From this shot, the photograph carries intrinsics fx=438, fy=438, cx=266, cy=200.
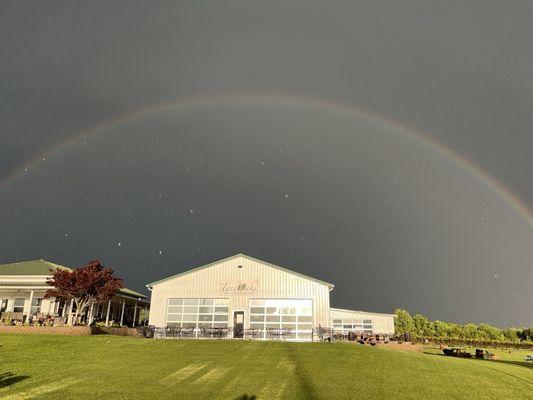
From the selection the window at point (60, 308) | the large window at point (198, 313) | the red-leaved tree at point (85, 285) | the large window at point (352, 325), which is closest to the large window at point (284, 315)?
the large window at point (198, 313)

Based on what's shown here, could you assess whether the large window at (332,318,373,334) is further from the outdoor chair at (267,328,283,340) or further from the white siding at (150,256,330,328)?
the outdoor chair at (267,328,283,340)

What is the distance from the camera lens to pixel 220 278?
3253 centimetres

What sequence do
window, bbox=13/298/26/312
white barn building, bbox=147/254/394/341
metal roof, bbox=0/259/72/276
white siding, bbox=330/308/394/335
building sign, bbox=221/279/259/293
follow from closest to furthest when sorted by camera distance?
white barn building, bbox=147/254/394/341 → building sign, bbox=221/279/259/293 → window, bbox=13/298/26/312 → metal roof, bbox=0/259/72/276 → white siding, bbox=330/308/394/335

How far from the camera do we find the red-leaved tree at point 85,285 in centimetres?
2838

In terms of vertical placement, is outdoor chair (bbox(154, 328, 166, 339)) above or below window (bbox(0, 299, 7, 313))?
below

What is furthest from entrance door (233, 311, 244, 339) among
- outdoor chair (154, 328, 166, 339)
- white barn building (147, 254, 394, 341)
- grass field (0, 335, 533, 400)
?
grass field (0, 335, 533, 400)

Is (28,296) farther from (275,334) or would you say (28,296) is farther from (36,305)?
(275,334)

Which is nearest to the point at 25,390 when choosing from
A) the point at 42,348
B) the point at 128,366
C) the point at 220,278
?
the point at 128,366

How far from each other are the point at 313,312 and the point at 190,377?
58.5ft

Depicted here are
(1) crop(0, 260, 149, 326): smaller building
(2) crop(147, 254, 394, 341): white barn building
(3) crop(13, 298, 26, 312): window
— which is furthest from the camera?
(3) crop(13, 298, 26, 312): window

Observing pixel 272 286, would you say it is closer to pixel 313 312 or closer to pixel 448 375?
pixel 313 312

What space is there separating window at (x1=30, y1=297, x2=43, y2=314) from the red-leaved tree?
6.63 m

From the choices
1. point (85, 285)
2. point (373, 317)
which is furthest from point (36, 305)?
point (373, 317)

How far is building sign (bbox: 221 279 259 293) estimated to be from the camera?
105 feet
